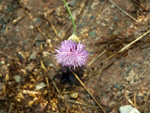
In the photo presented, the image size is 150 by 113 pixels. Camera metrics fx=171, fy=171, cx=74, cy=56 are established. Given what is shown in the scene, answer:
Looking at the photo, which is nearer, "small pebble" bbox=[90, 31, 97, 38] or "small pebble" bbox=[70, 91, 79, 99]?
"small pebble" bbox=[70, 91, 79, 99]

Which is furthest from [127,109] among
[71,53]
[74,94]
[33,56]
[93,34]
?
[33,56]

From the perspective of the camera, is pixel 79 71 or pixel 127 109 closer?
pixel 127 109

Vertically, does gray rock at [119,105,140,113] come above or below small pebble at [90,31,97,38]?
below

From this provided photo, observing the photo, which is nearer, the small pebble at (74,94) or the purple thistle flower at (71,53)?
the purple thistle flower at (71,53)

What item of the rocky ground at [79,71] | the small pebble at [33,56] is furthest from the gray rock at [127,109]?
the small pebble at [33,56]

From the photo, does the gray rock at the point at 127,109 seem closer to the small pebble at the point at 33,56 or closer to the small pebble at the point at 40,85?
the small pebble at the point at 40,85

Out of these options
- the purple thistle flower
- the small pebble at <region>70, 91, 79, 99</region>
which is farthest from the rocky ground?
the purple thistle flower

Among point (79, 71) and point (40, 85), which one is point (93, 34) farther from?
point (40, 85)

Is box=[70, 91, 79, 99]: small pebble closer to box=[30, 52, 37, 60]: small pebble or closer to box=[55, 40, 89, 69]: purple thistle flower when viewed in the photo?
box=[55, 40, 89, 69]: purple thistle flower

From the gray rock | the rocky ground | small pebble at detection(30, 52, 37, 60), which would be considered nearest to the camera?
the gray rock
